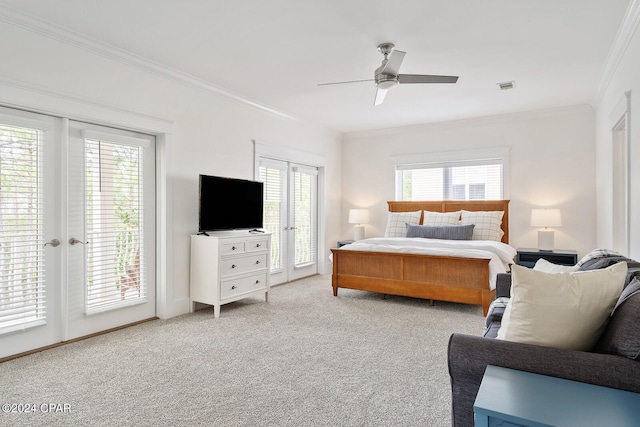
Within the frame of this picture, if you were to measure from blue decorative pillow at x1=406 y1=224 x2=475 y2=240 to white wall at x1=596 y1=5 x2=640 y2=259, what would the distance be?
5.07ft

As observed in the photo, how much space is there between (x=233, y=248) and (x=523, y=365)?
324 centimetres

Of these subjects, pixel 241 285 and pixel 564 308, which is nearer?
pixel 564 308

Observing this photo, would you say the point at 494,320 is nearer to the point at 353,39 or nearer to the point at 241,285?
the point at 353,39

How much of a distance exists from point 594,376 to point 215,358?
2419mm

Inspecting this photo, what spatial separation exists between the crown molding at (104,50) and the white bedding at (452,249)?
8.31 ft

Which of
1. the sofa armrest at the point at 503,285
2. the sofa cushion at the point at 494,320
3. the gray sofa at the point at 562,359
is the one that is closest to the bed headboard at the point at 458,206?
the sofa armrest at the point at 503,285

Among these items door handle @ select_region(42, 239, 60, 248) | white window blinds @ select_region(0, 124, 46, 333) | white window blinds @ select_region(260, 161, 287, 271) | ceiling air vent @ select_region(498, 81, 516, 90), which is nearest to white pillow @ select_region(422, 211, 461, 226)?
ceiling air vent @ select_region(498, 81, 516, 90)

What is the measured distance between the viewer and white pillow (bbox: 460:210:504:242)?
5387 mm

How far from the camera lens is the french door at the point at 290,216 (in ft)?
18.0

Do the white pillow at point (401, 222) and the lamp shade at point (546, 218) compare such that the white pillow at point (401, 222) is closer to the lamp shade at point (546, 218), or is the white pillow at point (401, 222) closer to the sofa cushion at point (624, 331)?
the lamp shade at point (546, 218)

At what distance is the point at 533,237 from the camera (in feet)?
18.4

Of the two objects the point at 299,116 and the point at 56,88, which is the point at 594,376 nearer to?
the point at 56,88

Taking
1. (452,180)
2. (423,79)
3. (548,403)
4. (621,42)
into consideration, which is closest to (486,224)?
(452,180)

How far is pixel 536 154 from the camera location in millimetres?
5578
